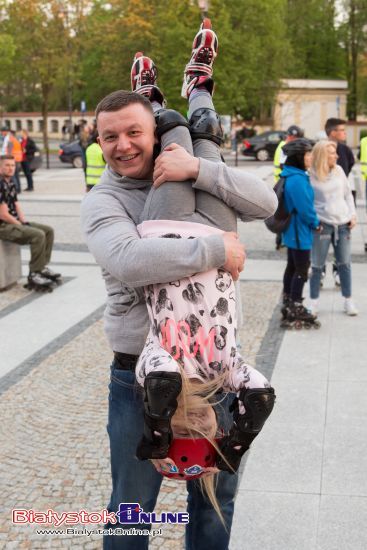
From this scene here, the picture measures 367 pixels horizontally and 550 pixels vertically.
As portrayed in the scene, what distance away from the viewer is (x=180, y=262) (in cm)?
236

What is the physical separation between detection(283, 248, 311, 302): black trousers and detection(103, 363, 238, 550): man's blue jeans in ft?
14.2

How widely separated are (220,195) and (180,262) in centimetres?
30

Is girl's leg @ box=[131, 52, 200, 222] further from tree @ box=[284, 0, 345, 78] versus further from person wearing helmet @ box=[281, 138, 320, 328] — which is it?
tree @ box=[284, 0, 345, 78]

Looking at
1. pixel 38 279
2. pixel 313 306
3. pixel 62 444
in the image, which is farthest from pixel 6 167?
pixel 62 444

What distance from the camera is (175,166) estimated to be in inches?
94.2

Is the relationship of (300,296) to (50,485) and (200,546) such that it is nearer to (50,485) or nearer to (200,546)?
(50,485)

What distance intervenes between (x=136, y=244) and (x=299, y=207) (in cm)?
450

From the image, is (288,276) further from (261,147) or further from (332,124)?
(261,147)

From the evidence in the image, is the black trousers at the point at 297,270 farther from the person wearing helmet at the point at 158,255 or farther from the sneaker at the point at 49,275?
the person wearing helmet at the point at 158,255

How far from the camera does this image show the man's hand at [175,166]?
7.85 feet

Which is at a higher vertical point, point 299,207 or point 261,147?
point 261,147

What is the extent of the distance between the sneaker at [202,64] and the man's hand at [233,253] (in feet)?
2.41

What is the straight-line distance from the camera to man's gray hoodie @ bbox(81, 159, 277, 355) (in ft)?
7.78

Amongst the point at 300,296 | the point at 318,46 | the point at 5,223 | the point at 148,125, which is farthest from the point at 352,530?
the point at 318,46
